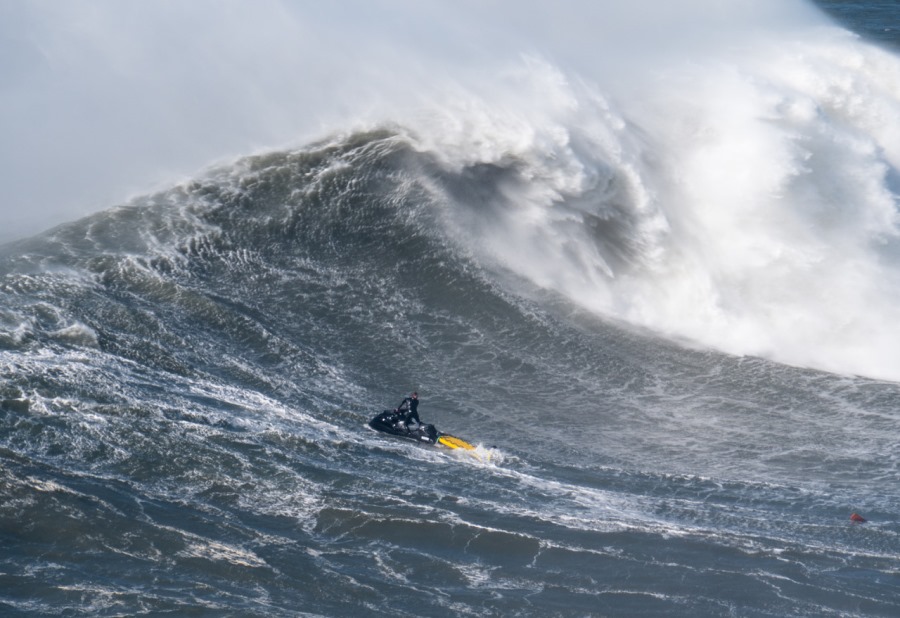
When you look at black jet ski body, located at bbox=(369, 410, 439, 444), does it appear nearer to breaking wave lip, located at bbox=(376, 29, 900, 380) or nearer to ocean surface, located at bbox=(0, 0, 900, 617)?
ocean surface, located at bbox=(0, 0, 900, 617)

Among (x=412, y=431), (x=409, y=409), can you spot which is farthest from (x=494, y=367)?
(x=412, y=431)

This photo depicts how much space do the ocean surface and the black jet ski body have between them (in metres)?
0.27

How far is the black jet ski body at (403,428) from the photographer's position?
18.3m

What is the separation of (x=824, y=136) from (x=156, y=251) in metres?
16.8

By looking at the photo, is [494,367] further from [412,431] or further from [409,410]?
[412,431]

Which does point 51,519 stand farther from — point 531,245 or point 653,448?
point 531,245

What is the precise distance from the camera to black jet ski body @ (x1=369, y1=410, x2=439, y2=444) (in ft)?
60.0

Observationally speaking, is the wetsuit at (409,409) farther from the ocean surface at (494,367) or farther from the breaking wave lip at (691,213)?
the breaking wave lip at (691,213)

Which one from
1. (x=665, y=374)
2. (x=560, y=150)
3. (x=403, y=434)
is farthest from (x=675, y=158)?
(x=403, y=434)

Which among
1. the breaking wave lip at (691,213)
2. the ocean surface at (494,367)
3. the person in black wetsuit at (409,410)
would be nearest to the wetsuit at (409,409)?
the person in black wetsuit at (409,410)

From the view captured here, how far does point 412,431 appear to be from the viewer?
18312 millimetres

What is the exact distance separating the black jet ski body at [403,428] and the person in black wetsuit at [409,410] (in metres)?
0.06

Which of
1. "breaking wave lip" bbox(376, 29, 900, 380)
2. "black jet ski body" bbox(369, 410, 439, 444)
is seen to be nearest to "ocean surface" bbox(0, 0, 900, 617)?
"breaking wave lip" bbox(376, 29, 900, 380)

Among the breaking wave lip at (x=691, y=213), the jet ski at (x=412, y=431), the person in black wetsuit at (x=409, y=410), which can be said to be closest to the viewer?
the jet ski at (x=412, y=431)
